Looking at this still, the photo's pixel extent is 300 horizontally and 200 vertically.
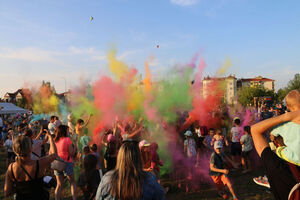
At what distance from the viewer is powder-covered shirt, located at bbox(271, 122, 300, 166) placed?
172cm

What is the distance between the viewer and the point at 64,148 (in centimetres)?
477

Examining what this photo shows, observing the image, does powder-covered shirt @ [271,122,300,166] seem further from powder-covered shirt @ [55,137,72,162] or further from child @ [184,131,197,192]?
child @ [184,131,197,192]

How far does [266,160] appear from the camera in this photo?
6.16 ft

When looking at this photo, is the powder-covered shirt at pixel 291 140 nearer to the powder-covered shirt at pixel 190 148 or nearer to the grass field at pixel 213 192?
the grass field at pixel 213 192

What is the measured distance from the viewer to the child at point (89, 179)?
343 centimetres

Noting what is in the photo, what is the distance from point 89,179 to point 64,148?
161 cm

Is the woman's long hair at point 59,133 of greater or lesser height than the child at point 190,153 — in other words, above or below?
above

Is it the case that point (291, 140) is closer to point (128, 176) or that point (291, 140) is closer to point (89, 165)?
point (128, 176)

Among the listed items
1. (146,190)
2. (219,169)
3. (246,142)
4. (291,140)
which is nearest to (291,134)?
(291,140)

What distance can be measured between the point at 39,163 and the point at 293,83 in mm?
62633

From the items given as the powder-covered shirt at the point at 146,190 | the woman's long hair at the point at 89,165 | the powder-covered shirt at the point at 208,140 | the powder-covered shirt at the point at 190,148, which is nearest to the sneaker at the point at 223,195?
the powder-covered shirt at the point at 190,148

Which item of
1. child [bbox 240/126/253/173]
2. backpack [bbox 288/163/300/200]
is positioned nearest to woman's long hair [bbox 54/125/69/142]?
backpack [bbox 288/163/300/200]

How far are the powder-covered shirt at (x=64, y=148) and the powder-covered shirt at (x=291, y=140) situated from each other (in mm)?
4137

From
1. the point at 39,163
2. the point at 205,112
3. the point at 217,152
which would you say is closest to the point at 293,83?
the point at 205,112
